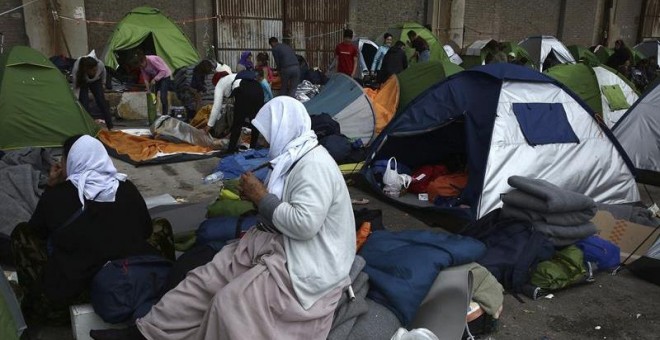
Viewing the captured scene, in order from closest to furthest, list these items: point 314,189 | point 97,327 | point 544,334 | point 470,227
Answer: point 314,189 → point 97,327 → point 544,334 → point 470,227

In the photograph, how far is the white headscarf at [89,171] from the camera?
2.85m

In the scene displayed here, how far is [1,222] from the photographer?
393cm

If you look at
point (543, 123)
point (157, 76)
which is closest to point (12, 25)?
point (157, 76)

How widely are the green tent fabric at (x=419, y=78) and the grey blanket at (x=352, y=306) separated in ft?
18.2

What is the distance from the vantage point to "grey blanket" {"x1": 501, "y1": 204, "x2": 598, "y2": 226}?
3834 millimetres

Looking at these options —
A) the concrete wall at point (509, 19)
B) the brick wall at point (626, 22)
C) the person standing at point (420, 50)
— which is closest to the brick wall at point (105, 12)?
the person standing at point (420, 50)

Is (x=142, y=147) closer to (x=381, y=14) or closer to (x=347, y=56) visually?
(x=347, y=56)

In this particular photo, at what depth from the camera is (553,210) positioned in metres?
3.79

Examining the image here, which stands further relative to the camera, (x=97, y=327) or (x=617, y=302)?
(x=617, y=302)

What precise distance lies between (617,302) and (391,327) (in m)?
1.94

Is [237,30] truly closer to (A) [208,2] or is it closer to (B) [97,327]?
(A) [208,2]

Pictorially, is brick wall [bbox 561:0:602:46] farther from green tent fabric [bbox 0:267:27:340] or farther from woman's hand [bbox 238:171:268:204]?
green tent fabric [bbox 0:267:27:340]

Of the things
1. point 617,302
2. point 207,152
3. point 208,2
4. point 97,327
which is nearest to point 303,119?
point 97,327

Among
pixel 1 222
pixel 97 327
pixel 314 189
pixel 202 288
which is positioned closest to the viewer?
pixel 314 189
